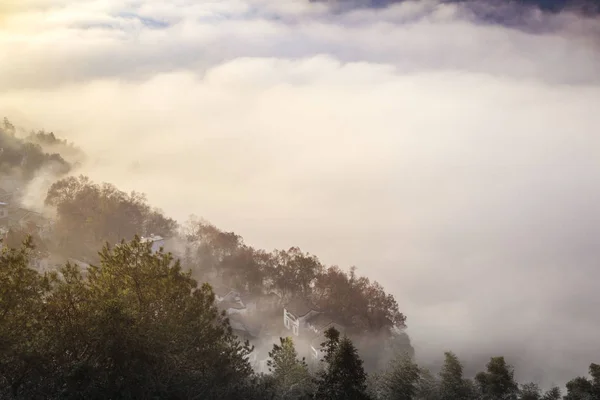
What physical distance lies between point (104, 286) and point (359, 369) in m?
10.4

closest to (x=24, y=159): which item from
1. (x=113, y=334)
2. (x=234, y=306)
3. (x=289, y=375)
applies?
(x=234, y=306)

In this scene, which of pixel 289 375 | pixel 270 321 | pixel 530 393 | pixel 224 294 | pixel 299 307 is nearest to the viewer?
pixel 289 375

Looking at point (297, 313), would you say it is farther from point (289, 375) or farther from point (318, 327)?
point (289, 375)

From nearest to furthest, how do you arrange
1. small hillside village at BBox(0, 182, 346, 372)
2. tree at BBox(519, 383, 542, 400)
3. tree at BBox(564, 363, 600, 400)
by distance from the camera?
tree at BBox(564, 363, 600, 400), tree at BBox(519, 383, 542, 400), small hillside village at BBox(0, 182, 346, 372)

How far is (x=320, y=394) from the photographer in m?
21.2

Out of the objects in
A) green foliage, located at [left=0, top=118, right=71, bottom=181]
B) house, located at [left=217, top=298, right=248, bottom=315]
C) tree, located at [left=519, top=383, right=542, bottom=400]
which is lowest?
tree, located at [left=519, top=383, right=542, bottom=400]

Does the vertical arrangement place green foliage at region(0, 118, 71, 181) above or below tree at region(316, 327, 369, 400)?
above

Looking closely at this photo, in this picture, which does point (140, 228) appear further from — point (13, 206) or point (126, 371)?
point (126, 371)

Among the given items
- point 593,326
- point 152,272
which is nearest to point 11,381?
point 152,272

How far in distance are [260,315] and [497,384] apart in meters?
22.5

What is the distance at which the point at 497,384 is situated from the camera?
31.4 metres

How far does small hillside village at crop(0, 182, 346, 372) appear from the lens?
4291 cm

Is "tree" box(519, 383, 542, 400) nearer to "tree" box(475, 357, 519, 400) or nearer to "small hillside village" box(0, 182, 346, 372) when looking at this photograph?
"tree" box(475, 357, 519, 400)

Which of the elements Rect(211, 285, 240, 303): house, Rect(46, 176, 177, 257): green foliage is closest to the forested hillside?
Rect(211, 285, 240, 303): house
